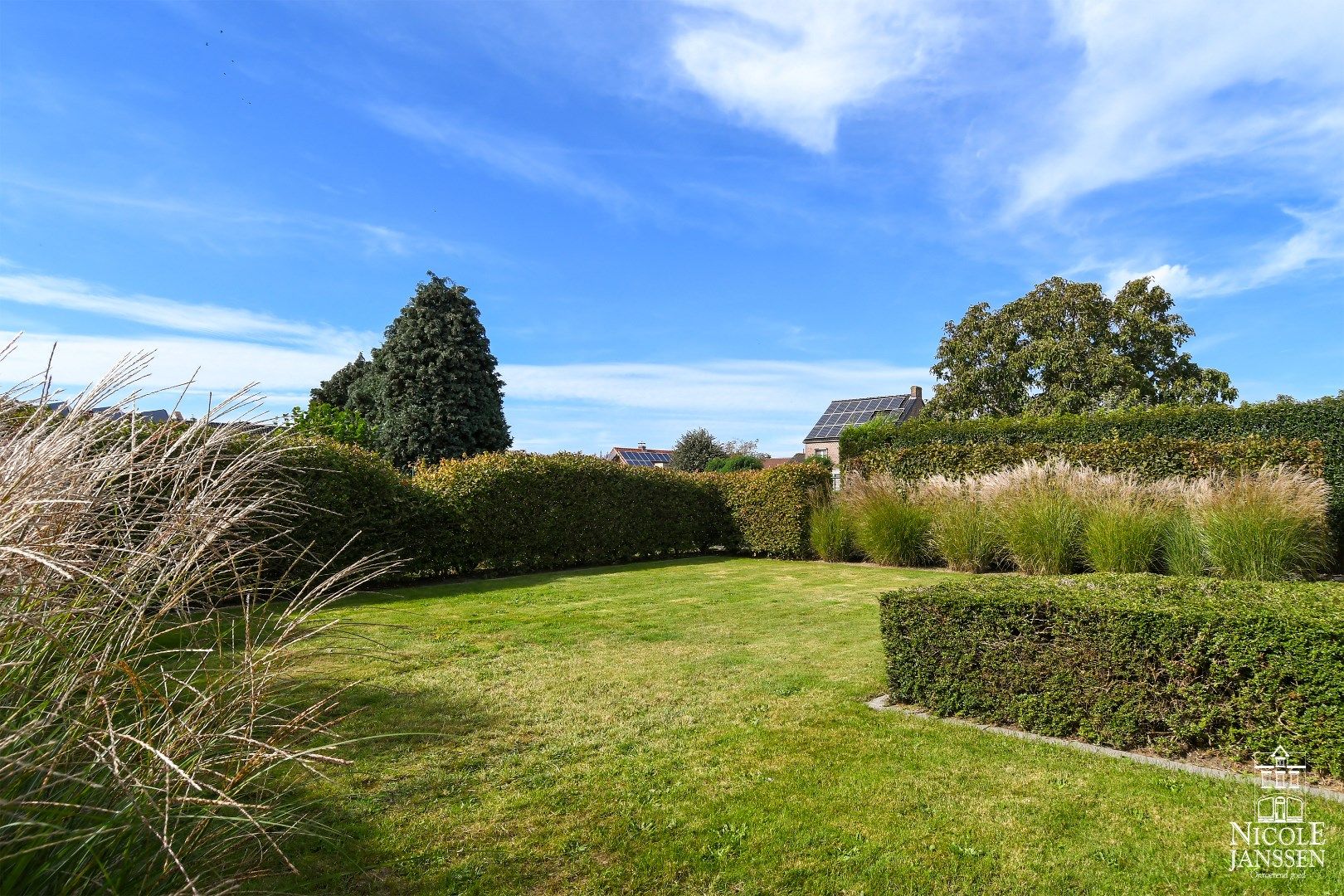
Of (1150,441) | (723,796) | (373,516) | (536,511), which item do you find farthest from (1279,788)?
(536,511)

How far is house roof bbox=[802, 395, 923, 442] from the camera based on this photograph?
44.5 meters

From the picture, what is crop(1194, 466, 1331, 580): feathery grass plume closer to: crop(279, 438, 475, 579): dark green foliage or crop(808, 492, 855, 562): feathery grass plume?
crop(808, 492, 855, 562): feathery grass plume

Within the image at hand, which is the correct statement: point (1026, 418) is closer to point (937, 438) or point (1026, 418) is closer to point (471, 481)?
point (937, 438)

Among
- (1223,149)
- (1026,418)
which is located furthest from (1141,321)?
(1223,149)

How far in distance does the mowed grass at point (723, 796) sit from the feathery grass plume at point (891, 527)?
227 inches

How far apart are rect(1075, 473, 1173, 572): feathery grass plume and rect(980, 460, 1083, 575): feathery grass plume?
19 centimetres

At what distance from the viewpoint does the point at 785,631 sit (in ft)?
21.8

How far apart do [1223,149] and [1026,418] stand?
557cm

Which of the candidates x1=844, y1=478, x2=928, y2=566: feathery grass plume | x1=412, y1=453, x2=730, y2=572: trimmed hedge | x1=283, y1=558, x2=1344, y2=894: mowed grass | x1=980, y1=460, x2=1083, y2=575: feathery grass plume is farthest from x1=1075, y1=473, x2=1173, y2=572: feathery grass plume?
x1=412, y1=453, x2=730, y2=572: trimmed hedge

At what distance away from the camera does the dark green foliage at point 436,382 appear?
16.7 metres

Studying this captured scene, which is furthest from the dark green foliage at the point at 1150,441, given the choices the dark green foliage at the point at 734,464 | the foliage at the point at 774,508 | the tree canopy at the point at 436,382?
the dark green foliage at the point at 734,464

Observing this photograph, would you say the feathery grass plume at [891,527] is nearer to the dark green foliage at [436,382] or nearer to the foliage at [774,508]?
the foliage at [774,508]

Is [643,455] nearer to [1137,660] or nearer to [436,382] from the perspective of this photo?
[436,382]

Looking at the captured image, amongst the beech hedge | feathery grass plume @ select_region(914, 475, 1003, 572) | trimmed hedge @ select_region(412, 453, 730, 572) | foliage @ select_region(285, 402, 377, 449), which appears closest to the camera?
the beech hedge
